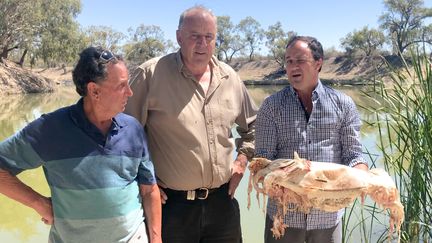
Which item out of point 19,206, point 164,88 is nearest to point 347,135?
point 164,88

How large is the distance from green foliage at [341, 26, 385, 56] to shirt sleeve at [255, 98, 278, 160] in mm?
53053

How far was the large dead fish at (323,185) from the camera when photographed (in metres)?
2.07

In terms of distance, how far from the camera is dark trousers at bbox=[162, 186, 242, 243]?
283cm

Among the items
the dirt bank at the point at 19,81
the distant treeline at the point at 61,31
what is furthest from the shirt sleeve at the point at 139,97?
the dirt bank at the point at 19,81

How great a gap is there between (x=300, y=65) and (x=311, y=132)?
16.0 inches

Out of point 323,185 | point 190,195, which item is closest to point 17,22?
point 190,195

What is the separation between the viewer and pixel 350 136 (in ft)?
8.67

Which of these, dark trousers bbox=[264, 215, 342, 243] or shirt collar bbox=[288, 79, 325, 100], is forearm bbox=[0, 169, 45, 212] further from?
shirt collar bbox=[288, 79, 325, 100]

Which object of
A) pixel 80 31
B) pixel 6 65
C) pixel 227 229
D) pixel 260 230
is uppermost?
pixel 80 31

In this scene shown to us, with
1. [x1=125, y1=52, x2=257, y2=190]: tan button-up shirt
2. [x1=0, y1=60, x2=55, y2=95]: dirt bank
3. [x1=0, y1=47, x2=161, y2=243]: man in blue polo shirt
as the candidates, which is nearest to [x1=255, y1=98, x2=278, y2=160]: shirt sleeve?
[x1=125, y1=52, x2=257, y2=190]: tan button-up shirt

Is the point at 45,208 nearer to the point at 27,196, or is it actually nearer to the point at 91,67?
the point at 27,196

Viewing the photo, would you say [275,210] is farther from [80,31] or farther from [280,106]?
[80,31]

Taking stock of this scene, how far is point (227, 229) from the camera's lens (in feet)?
9.73

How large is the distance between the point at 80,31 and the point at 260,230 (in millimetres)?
34620
